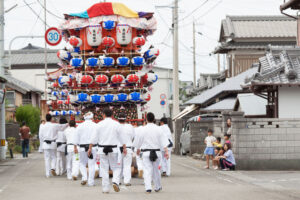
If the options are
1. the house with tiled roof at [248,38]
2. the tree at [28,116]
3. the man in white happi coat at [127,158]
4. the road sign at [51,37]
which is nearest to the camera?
the man in white happi coat at [127,158]

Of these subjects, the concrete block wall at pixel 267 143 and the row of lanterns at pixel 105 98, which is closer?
the row of lanterns at pixel 105 98

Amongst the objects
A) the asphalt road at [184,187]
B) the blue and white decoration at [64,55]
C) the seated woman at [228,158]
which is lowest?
the asphalt road at [184,187]

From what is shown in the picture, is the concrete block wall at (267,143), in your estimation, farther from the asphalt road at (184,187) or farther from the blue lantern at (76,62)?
the blue lantern at (76,62)

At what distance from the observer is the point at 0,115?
31.0 m

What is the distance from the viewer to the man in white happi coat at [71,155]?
752 inches

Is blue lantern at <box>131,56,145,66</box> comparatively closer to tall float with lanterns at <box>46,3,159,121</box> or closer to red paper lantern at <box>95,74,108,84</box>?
tall float with lanterns at <box>46,3,159,121</box>

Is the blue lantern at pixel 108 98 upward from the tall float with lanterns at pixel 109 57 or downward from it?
downward

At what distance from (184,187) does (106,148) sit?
272 centimetres

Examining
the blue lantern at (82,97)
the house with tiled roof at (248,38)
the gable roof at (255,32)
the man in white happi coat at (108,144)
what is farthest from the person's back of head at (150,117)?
the house with tiled roof at (248,38)

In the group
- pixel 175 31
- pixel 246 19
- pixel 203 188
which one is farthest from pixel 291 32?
pixel 203 188

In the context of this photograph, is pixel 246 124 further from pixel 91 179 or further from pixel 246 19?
pixel 246 19

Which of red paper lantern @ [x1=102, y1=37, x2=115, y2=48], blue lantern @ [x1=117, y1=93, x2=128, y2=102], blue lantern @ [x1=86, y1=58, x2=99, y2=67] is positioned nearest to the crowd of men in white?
blue lantern @ [x1=117, y1=93, x2=128, y2=102]

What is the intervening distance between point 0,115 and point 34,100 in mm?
36170

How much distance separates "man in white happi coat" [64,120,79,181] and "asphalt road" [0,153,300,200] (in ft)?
1.26
